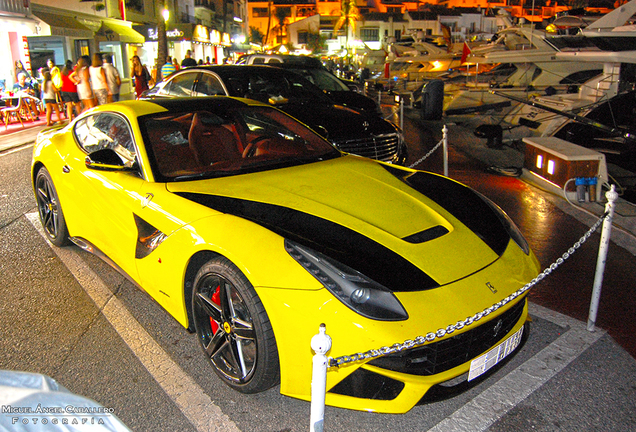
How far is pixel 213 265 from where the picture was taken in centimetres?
257

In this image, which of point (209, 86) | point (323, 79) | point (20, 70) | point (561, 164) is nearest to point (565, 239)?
point (561, 164)

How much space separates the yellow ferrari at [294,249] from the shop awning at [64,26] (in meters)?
16.5

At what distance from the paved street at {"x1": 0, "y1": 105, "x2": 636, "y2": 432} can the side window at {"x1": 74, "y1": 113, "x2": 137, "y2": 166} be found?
3.50 feet

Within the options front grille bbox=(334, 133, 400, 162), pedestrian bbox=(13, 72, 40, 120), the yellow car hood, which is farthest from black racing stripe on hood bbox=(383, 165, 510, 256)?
pedestrian bbox=(13, 72, 40, 120)

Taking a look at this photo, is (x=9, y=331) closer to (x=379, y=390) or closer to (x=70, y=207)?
(x=70, y=207)

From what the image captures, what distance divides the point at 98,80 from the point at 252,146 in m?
9.68

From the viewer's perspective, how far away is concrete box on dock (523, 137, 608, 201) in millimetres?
6266

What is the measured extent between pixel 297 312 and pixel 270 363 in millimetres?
336

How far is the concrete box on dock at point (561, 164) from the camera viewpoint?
6.27 meters

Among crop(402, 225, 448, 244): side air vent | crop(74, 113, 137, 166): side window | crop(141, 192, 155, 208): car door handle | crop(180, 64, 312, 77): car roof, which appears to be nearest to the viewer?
crop(402, 225, 448, 244): side air vent

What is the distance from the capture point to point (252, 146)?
3857 millimetres

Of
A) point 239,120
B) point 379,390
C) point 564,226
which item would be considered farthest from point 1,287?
point 564,226

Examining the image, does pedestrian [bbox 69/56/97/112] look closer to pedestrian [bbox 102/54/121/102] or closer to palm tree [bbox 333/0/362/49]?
pedestrian [bbox 102/54/121/102]

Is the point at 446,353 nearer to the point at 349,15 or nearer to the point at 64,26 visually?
the point at 64,26
